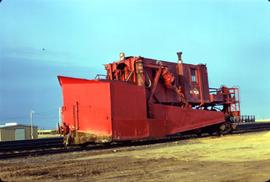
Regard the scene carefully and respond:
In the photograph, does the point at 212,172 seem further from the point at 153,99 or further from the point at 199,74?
the point at 199,74

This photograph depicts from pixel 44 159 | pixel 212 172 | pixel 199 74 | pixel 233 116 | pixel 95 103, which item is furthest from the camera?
pixel 233 116

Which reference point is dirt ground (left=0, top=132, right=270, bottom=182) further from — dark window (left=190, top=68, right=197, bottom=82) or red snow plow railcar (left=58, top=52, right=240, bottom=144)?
dark window (left=190, top=68, right=197, bottom=82)

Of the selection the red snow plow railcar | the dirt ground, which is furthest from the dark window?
the dirt ground

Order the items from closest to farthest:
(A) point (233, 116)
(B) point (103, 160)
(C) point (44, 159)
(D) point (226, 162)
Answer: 1. (D) point (226, 162)
2. (B) point (103, 160)
3. (C) point (44, 159)
4. (A) point (233, 116)

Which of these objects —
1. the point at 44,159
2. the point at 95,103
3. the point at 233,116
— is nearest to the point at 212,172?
the point at 44,159

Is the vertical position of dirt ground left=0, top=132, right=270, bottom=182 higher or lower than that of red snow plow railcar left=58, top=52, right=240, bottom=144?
lower

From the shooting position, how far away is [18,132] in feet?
157

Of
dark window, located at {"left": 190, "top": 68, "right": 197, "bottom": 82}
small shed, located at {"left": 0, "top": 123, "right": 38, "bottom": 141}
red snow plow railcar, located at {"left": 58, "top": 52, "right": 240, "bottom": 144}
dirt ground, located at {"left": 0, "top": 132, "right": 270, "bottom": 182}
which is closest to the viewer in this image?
dirt ground, located at {"left": 0, "top": 132, "right": 270, "bottom": 182}

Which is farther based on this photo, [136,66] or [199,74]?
[199,74]

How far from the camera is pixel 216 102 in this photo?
2681 cm

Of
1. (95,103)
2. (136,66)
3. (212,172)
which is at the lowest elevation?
(212,172)

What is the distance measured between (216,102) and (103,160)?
48.6ft

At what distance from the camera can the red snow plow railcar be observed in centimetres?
1877

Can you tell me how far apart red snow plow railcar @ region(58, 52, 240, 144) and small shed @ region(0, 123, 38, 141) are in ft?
86.3
